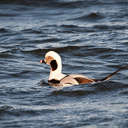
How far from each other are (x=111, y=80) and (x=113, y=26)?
6247mm

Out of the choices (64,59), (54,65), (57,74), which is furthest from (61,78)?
(64,59)

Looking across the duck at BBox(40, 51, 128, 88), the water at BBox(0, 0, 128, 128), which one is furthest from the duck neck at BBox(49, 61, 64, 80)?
the water at BBox(0, 0, 128, 128)

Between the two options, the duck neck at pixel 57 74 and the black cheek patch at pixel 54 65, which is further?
the black cheek patch at pixel 54 65

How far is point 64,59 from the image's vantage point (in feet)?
51.3

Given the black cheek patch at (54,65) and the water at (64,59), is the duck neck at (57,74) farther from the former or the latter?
the water at (64,59)

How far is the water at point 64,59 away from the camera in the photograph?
10062mm

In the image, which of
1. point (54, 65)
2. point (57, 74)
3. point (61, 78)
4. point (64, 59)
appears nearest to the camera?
point (61, 78)

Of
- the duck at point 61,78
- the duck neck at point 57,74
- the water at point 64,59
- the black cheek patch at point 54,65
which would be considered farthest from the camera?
the black cheek patch at point 54,65

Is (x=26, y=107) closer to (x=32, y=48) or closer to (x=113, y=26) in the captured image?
(x=32, y=48)

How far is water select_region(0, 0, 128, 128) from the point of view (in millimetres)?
10062

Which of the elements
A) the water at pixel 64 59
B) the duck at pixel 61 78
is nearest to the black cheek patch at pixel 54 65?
the duck at pixel 61 78

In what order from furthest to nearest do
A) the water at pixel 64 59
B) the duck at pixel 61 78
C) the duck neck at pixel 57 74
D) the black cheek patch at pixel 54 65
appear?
the black cheek patch at pixel 54 65
the duck neck at pixel 57 74
the duck at pixel 61 78
the water at pixel 64 59

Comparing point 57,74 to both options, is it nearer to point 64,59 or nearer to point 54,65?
point 54,65

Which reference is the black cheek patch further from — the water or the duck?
the water
